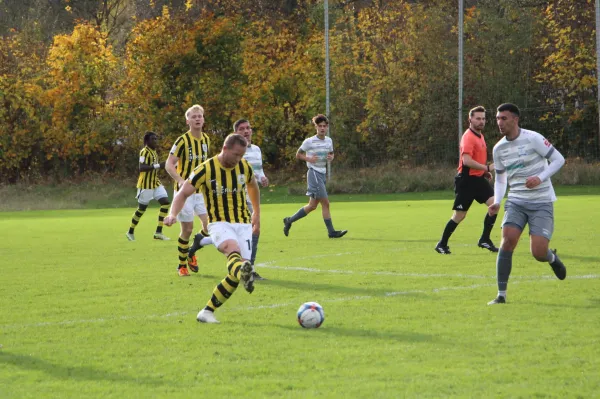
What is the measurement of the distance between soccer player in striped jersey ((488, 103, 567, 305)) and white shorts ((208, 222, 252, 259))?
94.3 inches

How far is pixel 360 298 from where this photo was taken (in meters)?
9.88

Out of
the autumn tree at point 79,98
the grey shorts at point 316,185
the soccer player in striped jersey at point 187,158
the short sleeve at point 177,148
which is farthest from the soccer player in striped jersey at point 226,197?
the autumn tree at point 79,98

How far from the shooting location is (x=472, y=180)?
14125 millimetres

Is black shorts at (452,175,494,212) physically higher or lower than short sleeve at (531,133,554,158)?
lower

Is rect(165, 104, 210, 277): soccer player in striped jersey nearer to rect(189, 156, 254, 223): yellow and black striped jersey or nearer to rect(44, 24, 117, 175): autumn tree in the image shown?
rect(189, 156, 254, 223): yellow and black striped jersey

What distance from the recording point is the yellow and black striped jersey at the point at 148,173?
62.4 feet

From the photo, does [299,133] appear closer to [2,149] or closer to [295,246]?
[2,149]

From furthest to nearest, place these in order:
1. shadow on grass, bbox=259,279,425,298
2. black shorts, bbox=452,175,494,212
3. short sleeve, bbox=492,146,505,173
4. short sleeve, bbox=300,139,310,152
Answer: short sleeve, bbox=300,139,310,152 < black shorts, bbox=452,175,494,212 < shadow on grass, bbox=259,279,425,298 < short sleeve, bbox=492,146,505,173

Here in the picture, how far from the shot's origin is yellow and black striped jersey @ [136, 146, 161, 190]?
62.4 ft

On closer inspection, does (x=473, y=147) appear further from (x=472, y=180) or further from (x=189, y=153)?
(x=189, y=153)

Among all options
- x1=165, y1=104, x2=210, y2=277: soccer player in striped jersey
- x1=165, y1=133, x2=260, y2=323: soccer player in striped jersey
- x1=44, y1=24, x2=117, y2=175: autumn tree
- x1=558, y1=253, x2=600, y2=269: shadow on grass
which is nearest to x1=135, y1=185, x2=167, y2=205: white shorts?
x1=165, y1=104, x2=210, y2=277: soccer player in striped jersey

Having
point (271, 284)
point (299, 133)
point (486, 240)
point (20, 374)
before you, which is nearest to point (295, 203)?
point (299, 133)

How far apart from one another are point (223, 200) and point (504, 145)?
9.37ft

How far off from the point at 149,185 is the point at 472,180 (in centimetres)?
766
